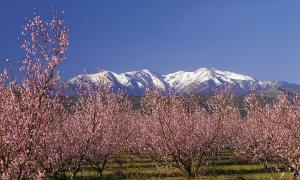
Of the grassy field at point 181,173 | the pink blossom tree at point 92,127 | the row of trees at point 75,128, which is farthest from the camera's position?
the grassy field at point 181,173

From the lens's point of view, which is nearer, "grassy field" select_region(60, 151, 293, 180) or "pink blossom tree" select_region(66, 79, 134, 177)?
"pink blossom tree" select_region(66, 79, 134, 177)

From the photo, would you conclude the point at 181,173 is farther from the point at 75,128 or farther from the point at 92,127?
the point at 92,127

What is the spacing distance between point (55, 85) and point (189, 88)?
20607 mm

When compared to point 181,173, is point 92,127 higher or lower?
higher

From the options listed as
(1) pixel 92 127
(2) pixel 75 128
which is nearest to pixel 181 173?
(2) pixel 75 128

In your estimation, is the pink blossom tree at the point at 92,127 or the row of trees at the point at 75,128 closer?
the row of trees at the point at 75,128

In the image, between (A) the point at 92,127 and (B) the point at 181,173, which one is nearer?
(A) the point at 92,127

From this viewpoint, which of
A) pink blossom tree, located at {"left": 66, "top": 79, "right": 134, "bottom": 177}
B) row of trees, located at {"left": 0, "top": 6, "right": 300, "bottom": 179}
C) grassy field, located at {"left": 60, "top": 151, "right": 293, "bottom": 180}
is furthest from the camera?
grassy field, located at {"left": 60, "top": 151, "right": 293, "bottom": 180}

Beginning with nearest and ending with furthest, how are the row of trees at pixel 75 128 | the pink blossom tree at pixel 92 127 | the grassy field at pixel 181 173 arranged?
the row of trees at pixel 75 128
the pink blossom tree at pixel 92 127
the grassy field at pixel 181 173

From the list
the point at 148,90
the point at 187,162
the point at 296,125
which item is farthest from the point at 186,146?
the point at 296,125

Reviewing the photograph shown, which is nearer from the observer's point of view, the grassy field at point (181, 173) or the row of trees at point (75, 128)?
the row of trees at point (75, 128)

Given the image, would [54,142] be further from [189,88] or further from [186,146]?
[189,88]

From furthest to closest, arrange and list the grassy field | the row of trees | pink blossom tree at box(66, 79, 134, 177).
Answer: the grassy field < pink blossom tree at box(66, 79, 134, 177) < the row of trees

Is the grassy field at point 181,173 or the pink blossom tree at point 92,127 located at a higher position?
the pink blossom tree at point 92,127
